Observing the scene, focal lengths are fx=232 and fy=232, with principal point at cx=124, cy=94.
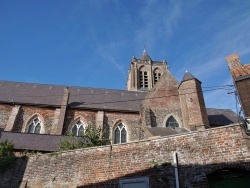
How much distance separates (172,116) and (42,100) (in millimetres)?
12273

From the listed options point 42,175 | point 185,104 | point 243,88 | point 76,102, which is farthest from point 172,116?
point 42,175

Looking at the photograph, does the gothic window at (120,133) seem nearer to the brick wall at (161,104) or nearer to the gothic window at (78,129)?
the brick wall at (161,104)

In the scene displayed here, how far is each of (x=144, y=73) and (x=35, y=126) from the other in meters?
21.5

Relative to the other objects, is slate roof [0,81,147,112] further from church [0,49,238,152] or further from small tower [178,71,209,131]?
small tower [178,71,209,131]

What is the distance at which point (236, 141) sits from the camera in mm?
7652

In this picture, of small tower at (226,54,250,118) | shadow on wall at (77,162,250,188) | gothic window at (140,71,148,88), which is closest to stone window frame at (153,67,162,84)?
gothic window at (140,71,148,88)

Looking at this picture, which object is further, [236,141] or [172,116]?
[172,116]

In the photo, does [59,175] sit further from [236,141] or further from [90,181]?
[236,141]

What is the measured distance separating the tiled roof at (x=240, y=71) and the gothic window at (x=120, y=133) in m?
12.8

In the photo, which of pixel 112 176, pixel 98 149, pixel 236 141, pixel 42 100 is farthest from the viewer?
pixel 42 100

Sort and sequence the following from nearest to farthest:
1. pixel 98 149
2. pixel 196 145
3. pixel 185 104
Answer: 1. pixel 196 145
2. pixel 98 149
3. pixel 185 104

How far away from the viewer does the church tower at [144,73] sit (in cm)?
3600

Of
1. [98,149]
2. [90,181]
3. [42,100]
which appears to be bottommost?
[90,181]

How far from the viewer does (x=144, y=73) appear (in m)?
37.7
